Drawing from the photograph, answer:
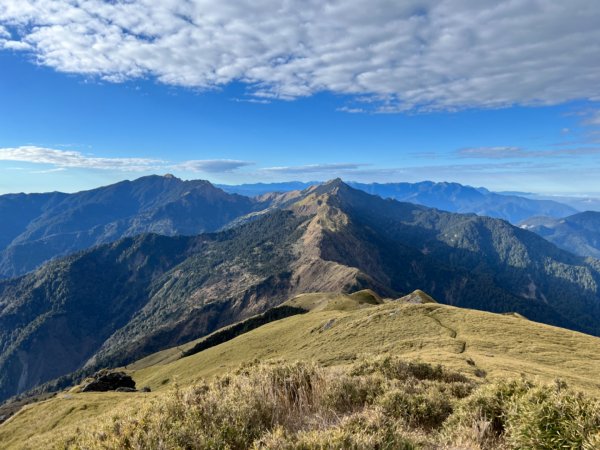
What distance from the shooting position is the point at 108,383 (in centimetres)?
8750

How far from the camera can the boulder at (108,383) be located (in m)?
84.8

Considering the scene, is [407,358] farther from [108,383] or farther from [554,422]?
[108,383]

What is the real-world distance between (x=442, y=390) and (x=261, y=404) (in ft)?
31.8

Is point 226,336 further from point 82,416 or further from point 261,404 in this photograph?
point 261,404

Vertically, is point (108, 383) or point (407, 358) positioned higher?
point (407, 358)

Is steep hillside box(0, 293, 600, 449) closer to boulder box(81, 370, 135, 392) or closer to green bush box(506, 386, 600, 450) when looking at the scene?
green bush box(506, 386, 600, 450)

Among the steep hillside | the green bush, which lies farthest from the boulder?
the green bush

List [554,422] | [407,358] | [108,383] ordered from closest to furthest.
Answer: [554,422] → [407,358] → [108,383]

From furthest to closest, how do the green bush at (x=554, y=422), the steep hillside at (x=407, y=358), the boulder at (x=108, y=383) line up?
the boulder at (x=108, y=383)
the steep hillside at (x=407, y=358)
the green bush at (x=554, y=422)

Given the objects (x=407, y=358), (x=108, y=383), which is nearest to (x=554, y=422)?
(x=407, y=358)

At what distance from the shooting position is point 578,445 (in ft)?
31.5

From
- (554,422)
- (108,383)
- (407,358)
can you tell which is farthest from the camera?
(108,383)

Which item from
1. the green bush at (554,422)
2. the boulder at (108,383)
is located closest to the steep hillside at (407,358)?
the green bush at (554,422)

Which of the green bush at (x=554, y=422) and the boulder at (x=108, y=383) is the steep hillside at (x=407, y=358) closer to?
the green bush at (x=554, y=422)
